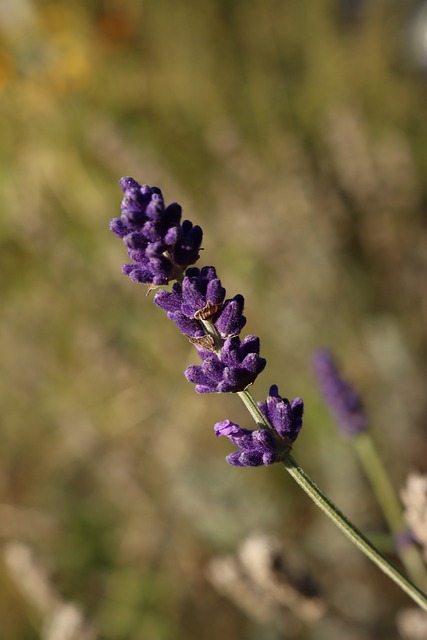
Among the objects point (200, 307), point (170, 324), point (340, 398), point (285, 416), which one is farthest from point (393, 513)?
point (170, 324)

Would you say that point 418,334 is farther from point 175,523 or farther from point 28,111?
point 28,111

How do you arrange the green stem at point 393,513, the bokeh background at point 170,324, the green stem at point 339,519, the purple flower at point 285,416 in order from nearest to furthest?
the green stem at point 339,519, the purple flower at point 285,416, the green stem at point 393,513, the bokeh background at point 170,324

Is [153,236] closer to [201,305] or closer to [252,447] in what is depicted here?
[201,305]

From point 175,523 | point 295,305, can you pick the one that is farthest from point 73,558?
point 295,305

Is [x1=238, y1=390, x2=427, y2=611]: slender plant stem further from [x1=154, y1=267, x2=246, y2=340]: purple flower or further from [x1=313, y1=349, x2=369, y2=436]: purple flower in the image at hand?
[x1=313, y1=349, x2=369, y2=436]: purple flower

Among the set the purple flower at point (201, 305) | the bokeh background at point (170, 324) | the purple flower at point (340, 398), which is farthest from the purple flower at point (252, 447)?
the bokeh background at point (170, 324)

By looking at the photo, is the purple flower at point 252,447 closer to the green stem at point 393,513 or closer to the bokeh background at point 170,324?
the green stem at point 393,513
